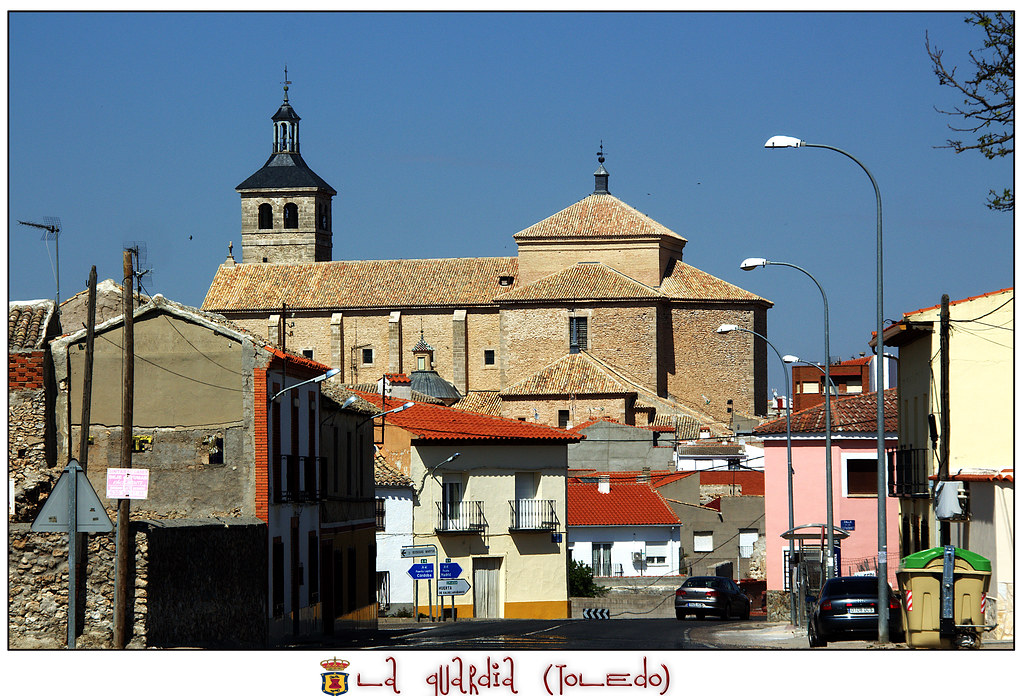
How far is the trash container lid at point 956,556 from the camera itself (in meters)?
18.5

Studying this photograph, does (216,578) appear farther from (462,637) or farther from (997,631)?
(997,631)

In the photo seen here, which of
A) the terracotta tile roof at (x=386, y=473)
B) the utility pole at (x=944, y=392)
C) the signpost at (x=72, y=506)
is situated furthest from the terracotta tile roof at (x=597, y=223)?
the signpost at (x=72, y=506)

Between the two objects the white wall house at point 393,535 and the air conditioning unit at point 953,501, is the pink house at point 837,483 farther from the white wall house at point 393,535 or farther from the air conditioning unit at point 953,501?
the air conditioning unit at point 953,501

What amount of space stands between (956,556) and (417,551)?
1937cm

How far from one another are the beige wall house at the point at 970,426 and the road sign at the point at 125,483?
1083cm

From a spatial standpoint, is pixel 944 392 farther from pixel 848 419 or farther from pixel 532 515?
pixel 532 515

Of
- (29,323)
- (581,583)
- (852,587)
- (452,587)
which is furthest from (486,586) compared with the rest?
(29,323)

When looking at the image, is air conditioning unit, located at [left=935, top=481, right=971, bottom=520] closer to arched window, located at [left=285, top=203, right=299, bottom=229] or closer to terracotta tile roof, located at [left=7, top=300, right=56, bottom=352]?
terracotta tile roof, located at [left=7, top=300, right=56, bottom=352]

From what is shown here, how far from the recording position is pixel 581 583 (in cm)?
4931

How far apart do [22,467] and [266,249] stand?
93882 millimetres

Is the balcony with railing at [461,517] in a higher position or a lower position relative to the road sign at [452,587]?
higher

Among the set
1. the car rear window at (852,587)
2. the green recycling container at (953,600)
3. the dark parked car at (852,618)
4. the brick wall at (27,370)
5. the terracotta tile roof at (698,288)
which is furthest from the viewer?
the terracotta tile roof at (698,288)
